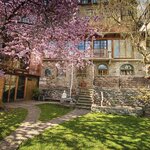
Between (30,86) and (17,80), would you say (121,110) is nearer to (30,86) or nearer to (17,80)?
(17,80)

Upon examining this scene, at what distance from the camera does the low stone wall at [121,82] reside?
1942 cm

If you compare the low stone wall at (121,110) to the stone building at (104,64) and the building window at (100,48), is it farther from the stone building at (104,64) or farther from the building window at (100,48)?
the building window at (100,48)

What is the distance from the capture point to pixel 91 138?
696cm

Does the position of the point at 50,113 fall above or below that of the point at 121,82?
below

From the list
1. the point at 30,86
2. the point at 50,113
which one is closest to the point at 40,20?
the point at 50,113

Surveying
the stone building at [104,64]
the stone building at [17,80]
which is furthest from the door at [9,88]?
the stone building at [104,64]

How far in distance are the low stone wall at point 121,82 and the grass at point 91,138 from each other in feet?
35.6

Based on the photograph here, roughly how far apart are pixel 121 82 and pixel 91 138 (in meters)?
13.8

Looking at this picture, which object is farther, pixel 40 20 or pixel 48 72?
pixel 48 72

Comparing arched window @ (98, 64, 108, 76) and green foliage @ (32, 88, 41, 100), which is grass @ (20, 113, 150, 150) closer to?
green foliage @ (32, 88, 41, 100)

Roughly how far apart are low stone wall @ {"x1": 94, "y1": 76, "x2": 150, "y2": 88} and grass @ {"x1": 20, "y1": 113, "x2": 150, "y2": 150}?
35.6ft

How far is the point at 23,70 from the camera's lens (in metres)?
19.6

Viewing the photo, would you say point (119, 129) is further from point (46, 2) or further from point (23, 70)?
point (23, 70)

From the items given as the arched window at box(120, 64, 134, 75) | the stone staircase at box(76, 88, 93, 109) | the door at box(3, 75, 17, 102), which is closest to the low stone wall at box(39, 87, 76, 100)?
the stone staircase at box(76, 88, 93, 109)
